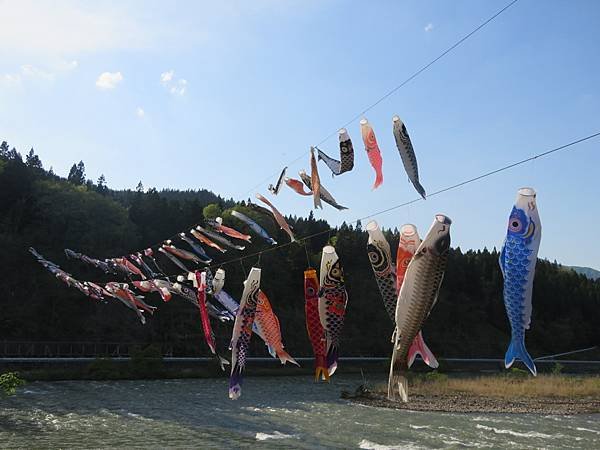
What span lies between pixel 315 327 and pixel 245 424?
14131 mm

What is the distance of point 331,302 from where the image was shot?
24.7 ft

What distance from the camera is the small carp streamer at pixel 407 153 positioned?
670 centimetres

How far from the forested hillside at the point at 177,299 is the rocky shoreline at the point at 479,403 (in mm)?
12708

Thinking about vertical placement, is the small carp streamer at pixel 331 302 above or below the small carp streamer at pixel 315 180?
below

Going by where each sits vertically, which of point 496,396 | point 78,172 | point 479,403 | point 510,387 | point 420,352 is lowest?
point 479,403

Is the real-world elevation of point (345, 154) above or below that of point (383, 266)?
above

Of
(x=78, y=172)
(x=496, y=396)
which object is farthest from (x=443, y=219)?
(x=78, y=172)

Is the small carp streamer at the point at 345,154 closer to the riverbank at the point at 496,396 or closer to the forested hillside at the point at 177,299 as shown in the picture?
the riverbank at the point at 496,396

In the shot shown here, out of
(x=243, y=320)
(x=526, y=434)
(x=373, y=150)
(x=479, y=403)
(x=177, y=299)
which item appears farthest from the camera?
(x=177, y=299)

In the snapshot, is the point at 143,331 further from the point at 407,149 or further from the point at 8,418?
the point at 407,149

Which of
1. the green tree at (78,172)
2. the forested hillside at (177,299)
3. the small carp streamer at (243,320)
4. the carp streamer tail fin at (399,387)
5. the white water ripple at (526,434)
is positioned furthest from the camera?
the green tree at (78,172)

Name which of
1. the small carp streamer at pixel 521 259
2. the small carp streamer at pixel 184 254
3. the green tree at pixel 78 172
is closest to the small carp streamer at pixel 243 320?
the small carp streamer at pixel 521 259

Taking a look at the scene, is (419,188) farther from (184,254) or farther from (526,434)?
(526,434)

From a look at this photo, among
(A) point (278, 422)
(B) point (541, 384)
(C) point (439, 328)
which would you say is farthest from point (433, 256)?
(C) point (439, 328)
